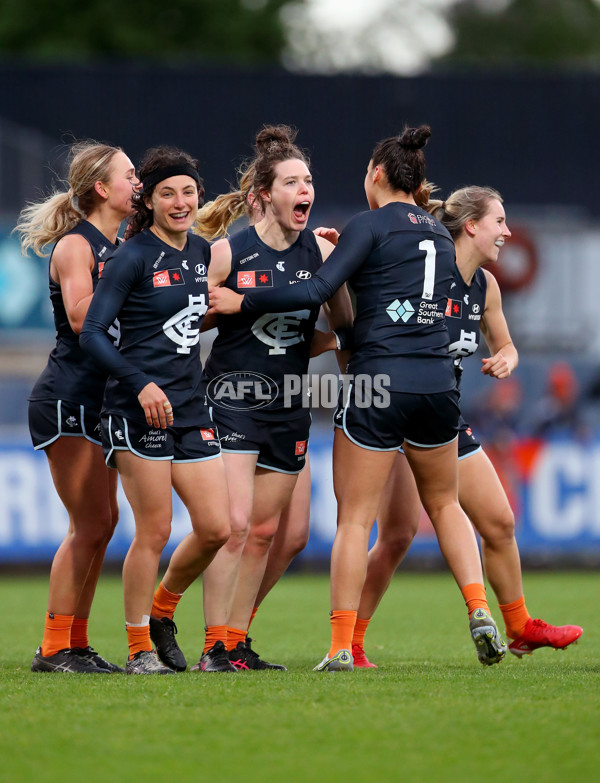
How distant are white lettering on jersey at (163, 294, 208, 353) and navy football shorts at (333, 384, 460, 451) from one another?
779 millimetres

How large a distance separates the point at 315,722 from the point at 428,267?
2315 millimetres

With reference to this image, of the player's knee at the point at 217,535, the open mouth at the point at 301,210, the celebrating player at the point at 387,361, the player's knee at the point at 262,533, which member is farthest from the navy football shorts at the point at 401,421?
the open mouth at the point at 301,210

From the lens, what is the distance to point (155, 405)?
5.11 meters

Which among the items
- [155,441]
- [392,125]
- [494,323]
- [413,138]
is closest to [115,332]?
[155,441]

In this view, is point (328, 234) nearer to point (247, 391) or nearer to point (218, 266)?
point (218, 266)

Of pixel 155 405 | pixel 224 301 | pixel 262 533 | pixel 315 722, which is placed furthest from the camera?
pixel 262 533

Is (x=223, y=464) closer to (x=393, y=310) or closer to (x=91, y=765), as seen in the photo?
(x=393, y=310)

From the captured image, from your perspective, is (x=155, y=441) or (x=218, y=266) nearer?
(x=155, y=441)

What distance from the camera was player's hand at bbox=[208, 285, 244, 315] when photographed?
18.5ft

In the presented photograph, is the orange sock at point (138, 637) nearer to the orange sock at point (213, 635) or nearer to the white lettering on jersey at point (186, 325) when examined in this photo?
the orange sock at point (213, 635)

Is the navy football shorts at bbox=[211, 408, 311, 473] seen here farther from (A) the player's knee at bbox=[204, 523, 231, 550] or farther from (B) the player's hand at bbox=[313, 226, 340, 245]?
(B) the player's hand at bbox=[313, 226, 340, 245]

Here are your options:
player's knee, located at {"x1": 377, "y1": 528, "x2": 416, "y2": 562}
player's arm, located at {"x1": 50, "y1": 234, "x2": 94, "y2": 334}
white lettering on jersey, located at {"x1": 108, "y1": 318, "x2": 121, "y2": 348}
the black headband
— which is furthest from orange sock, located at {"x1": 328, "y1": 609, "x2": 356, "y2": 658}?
the black headband

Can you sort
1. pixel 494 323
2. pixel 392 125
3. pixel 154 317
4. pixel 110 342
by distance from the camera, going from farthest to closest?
1. pixel 392 125
2. pixel 494 323
3. pixel 154 317
4. pixel 110 342

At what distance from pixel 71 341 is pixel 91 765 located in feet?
8.32
